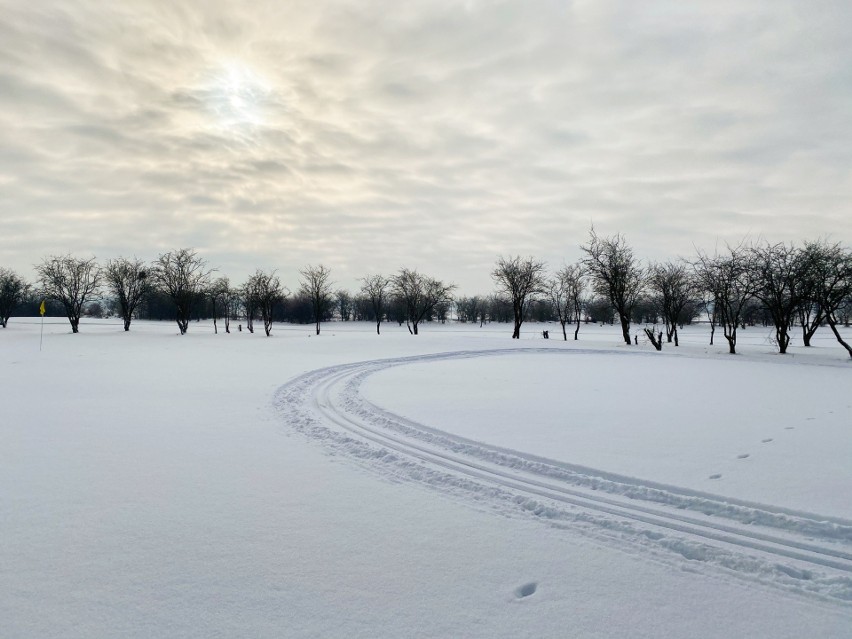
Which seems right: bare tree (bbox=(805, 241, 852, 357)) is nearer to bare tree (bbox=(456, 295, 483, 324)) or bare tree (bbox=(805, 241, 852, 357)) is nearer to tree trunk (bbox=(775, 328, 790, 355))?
tree trunk (bbox=(775, 328, 790, 355))

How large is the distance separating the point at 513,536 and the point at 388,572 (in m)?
1.44

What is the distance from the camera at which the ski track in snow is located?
4184mm

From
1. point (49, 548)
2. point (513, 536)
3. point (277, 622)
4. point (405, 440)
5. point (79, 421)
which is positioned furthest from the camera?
point (79, 421)

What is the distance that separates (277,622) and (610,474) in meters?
4.89

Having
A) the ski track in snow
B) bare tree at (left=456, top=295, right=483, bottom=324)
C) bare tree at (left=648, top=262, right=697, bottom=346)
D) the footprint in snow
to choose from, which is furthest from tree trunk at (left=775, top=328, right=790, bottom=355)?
bare tree at (left=456, top=295, right=483, bottom=324)

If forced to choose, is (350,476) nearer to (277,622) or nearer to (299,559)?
(299,559)

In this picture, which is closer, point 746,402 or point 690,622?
point 690,622

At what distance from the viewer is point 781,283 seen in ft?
100

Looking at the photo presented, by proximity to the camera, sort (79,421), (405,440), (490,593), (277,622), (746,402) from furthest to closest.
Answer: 1. (746,402)
2. (79,421)
3. (405,440)
4. (490,593)
5. (277,622)

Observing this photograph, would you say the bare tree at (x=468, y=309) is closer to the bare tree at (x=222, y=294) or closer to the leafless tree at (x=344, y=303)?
the leafless tree at (x=344, y=303)

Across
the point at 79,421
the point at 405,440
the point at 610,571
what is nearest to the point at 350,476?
the point at 405,440

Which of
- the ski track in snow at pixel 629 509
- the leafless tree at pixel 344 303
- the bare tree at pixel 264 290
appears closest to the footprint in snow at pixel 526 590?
the ski track in snow at pixel 629 509

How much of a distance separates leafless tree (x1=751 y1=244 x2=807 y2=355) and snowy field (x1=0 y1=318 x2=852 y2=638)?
22772 millimetres

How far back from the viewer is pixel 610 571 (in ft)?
13.2
